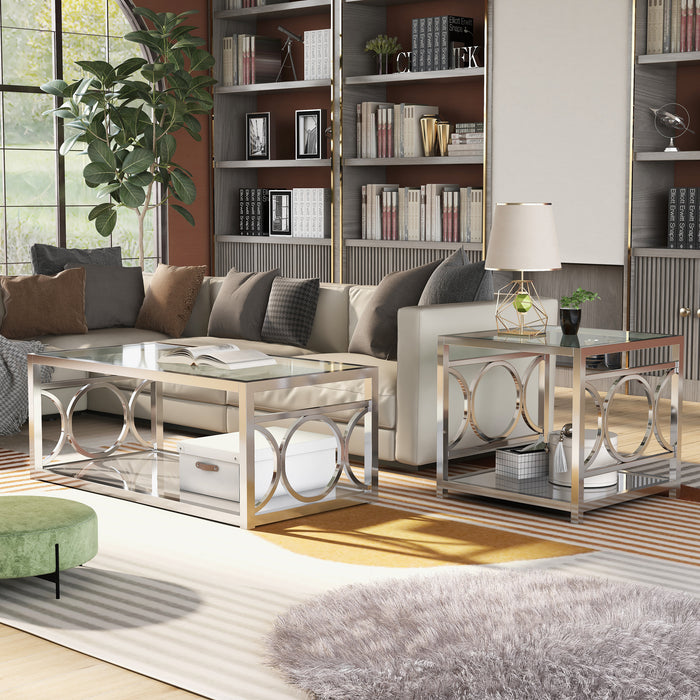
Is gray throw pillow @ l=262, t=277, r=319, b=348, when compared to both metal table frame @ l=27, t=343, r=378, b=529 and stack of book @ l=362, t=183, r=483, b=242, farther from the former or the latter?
stack of book @ l=362, t=183, r=483, b=242

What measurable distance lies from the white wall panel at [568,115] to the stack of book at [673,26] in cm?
13

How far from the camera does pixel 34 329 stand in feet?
20.0

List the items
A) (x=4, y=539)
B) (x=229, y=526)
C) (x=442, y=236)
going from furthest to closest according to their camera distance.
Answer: (x=442, y=236), (x=229, y=526), (x=4, y=539)

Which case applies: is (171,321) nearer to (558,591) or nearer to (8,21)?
(8,21)

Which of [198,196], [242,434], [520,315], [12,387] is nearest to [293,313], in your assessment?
[12,387]

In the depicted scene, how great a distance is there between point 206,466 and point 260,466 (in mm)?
236

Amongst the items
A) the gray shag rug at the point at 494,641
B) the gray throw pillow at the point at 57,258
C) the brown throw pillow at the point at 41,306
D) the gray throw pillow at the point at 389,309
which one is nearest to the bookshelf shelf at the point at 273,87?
the gray throw pillow at the point at 57,258

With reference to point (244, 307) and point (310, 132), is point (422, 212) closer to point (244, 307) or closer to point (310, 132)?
point (310, 132)

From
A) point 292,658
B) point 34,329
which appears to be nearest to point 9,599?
point 292,658

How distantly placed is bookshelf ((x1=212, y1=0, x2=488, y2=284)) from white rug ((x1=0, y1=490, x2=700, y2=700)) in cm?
388

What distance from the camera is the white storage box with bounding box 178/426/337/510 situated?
409 cm

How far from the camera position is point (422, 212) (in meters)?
7.46

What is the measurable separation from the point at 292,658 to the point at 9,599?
36.8 inches

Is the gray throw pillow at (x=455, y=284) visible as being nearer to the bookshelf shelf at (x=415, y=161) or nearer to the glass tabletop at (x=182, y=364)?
the glass tabletop at (x=182, y=364)
